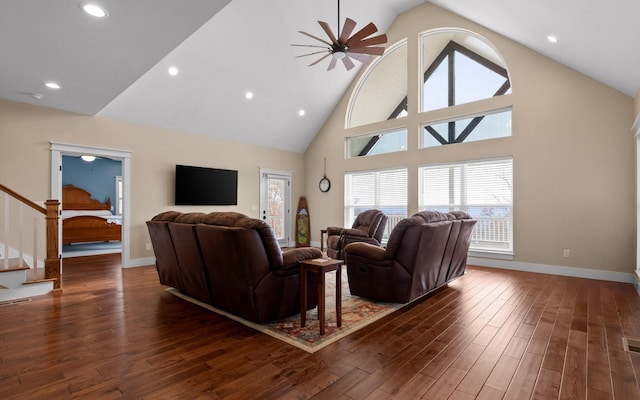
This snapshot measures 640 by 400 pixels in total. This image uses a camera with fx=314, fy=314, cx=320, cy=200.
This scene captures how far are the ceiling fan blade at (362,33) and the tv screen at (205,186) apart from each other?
4.19 m

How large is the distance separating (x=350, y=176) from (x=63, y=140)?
19.0ft

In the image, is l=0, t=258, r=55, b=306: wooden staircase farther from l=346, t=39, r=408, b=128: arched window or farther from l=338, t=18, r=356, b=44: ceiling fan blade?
l=346, t=39, r=408, b=128: arched window

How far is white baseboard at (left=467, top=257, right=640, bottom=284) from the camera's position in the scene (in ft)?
15.2

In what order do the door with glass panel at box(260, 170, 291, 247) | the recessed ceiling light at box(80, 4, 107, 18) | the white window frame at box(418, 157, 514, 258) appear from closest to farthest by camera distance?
the recessed ceiling light at box(80, 4, 107, 18) → the white window frame at box(418, 157, 514, 258) → the door with glass panel at box(260, 170, 291, 247)

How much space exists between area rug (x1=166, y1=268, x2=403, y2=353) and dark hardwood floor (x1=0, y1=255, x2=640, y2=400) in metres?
0.10

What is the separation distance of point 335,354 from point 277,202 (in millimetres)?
6375

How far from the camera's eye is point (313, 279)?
10.4 ft

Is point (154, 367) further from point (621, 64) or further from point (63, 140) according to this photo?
point (621, 64)

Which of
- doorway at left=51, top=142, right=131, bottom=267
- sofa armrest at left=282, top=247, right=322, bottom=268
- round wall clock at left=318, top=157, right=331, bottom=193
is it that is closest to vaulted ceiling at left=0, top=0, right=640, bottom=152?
doorway at left=51, top=142, right=131, bottom=267

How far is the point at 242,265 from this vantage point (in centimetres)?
280

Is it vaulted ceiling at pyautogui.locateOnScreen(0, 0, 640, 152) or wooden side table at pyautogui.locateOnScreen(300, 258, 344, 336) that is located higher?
vaulted ceiling at pyautogui.locateOnScreen(0, 0, 640, 152)

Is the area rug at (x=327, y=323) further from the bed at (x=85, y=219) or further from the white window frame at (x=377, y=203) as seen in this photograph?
the bed at (x=85, y=219)

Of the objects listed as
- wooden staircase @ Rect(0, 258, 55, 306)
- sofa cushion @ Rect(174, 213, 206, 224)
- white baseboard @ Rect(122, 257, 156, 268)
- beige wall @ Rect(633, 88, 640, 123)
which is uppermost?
beige wall @ Rect(633, 88, 640, 123)

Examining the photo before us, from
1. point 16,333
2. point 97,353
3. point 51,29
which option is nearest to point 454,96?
point 51,29
